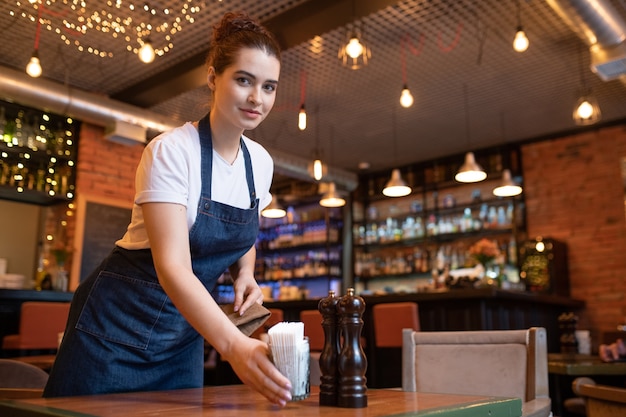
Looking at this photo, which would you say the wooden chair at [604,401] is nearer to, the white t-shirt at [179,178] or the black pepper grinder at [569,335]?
the white t-shirt at [179,178]

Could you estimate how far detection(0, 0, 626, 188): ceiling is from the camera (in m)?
5.14

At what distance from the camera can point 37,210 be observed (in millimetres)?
7898

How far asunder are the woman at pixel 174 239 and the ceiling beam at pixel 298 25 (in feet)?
11.8

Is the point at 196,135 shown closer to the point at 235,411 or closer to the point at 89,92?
the point at 235,411

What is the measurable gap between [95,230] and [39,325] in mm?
2638

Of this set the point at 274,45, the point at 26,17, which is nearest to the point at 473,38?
the point at 26,17

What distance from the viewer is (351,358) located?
1.06m

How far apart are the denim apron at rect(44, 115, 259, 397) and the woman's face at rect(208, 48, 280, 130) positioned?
105mm

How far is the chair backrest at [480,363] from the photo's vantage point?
1748 millimetres

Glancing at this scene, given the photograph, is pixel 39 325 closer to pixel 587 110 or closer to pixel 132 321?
pixel 132 321

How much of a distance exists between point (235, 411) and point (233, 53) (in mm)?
798

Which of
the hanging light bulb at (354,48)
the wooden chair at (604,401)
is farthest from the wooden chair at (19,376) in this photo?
the hanging light bulb at (354,48)

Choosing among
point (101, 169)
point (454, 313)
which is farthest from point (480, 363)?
point (101, 169)

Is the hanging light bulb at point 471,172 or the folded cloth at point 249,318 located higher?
the hanging light bulb at point 471,172
